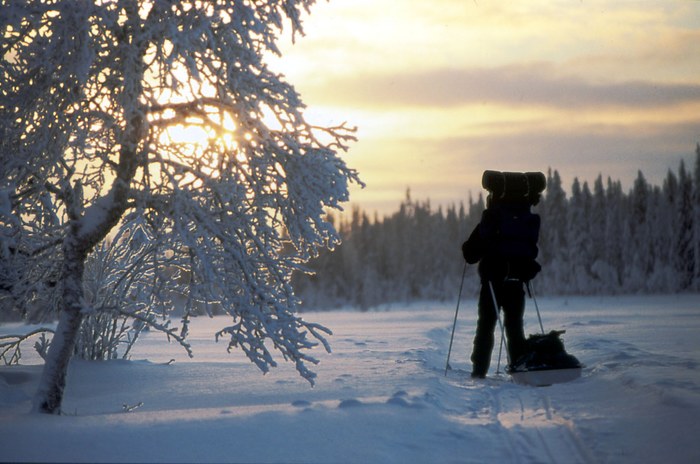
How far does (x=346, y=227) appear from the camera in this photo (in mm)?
105000

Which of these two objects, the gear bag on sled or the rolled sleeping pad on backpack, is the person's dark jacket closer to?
the rolled sleeping pad on backpack

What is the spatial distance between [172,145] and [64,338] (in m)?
2.06

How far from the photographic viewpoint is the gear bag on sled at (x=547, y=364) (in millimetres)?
7246

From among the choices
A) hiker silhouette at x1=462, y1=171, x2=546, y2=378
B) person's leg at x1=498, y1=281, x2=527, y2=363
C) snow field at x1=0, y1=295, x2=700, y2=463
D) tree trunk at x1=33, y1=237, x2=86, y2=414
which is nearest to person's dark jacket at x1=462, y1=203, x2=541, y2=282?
hiker silhouette at x1=462, y1=171, x2=546, y2=378

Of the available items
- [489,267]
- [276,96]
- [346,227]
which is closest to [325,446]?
[276,96]

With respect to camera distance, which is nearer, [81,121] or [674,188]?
[81,121]

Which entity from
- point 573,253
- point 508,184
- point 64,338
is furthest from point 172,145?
point 573,253

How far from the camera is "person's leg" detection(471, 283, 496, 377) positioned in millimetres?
8102

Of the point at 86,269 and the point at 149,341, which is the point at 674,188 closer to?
the point at 149,341

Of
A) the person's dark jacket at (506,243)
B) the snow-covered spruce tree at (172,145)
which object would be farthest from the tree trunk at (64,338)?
the person's dark jacket at (506,243)

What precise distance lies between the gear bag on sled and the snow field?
185 millimetres

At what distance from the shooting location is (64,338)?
5355 millimetres

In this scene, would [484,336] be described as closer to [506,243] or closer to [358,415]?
[506,243]

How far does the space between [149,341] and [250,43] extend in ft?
39.1
